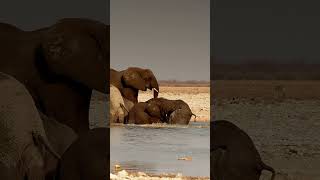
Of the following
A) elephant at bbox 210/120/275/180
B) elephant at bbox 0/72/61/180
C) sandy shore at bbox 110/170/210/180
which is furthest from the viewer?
sandy shore at bbox 110/170/210/180

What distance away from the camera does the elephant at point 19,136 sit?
2611 millimetres

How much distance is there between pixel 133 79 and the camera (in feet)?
26.2

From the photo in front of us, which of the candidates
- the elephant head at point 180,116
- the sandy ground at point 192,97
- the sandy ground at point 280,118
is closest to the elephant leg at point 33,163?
the sandy ground at point 280,118

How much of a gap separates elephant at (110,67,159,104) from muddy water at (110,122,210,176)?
3.85ft

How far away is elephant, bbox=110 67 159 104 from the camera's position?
25.8 feet

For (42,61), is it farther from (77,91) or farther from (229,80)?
(229,80)

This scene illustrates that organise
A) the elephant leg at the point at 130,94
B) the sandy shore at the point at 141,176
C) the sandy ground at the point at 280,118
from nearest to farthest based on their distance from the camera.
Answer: the sandy shore at the point at 141,176
the sandy ground at the point at 280,118
the elephant leg at the point at 130,94

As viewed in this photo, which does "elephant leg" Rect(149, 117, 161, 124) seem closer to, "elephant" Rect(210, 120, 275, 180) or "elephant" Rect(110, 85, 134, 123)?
"elephant" Rect(110, 85, 134, 123)

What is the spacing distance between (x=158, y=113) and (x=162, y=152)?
1.77 m

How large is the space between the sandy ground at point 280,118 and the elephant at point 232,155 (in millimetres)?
824

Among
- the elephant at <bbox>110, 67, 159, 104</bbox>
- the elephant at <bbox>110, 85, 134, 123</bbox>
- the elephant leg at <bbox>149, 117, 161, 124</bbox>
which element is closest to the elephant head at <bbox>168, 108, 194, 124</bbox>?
the elephant leg at <bbox>149, 117, 161, 124</bbox>

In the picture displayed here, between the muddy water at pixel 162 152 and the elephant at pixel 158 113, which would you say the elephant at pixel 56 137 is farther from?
A: the elephant at pixel 158 113

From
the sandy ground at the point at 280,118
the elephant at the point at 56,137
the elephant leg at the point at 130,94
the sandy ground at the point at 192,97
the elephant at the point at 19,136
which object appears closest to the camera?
the elephant at the point at 19,136

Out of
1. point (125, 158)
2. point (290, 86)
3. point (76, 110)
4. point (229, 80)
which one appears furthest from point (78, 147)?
point (290, 86)
